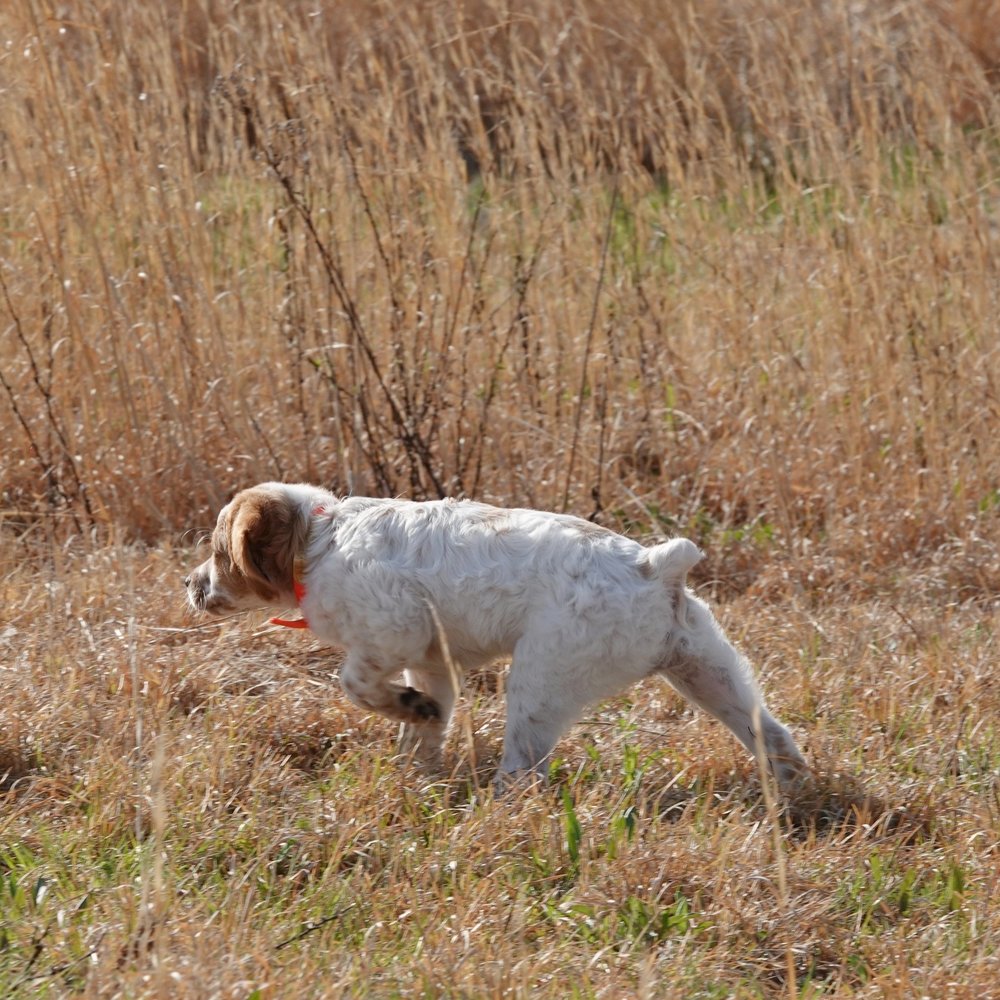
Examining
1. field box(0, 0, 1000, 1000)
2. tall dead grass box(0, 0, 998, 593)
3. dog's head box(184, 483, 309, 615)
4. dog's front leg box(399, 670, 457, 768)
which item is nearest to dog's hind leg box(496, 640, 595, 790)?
field box(0, 0, 1000, 1000)

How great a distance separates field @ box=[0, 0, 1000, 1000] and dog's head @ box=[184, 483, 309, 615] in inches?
11.3

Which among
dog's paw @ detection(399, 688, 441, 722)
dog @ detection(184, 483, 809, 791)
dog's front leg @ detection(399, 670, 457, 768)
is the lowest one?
dog's front leg @ detection(399, 670, 457, 768)

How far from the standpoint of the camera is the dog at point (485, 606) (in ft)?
11.8

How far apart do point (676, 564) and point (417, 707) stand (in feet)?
2.61

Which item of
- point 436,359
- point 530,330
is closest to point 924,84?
point 530,330

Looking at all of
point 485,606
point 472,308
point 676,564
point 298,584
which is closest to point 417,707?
point 485,606

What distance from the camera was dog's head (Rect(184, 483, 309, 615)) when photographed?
156 inches

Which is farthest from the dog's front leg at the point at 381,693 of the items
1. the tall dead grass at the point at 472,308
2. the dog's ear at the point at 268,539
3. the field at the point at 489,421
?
the tall dead grass at the point at 472,308

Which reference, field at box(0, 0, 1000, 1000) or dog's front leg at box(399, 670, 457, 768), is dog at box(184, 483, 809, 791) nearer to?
dog's front leg at box(399, 670, 457, 768)

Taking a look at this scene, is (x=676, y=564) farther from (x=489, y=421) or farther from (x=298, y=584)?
(x=489, y=421)

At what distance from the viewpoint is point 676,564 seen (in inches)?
141

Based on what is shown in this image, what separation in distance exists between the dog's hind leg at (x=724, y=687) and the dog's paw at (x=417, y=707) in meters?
0.61

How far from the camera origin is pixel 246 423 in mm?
5586

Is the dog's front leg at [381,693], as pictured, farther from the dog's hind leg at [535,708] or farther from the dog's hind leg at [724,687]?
the dog's hind leg at [724,687]
